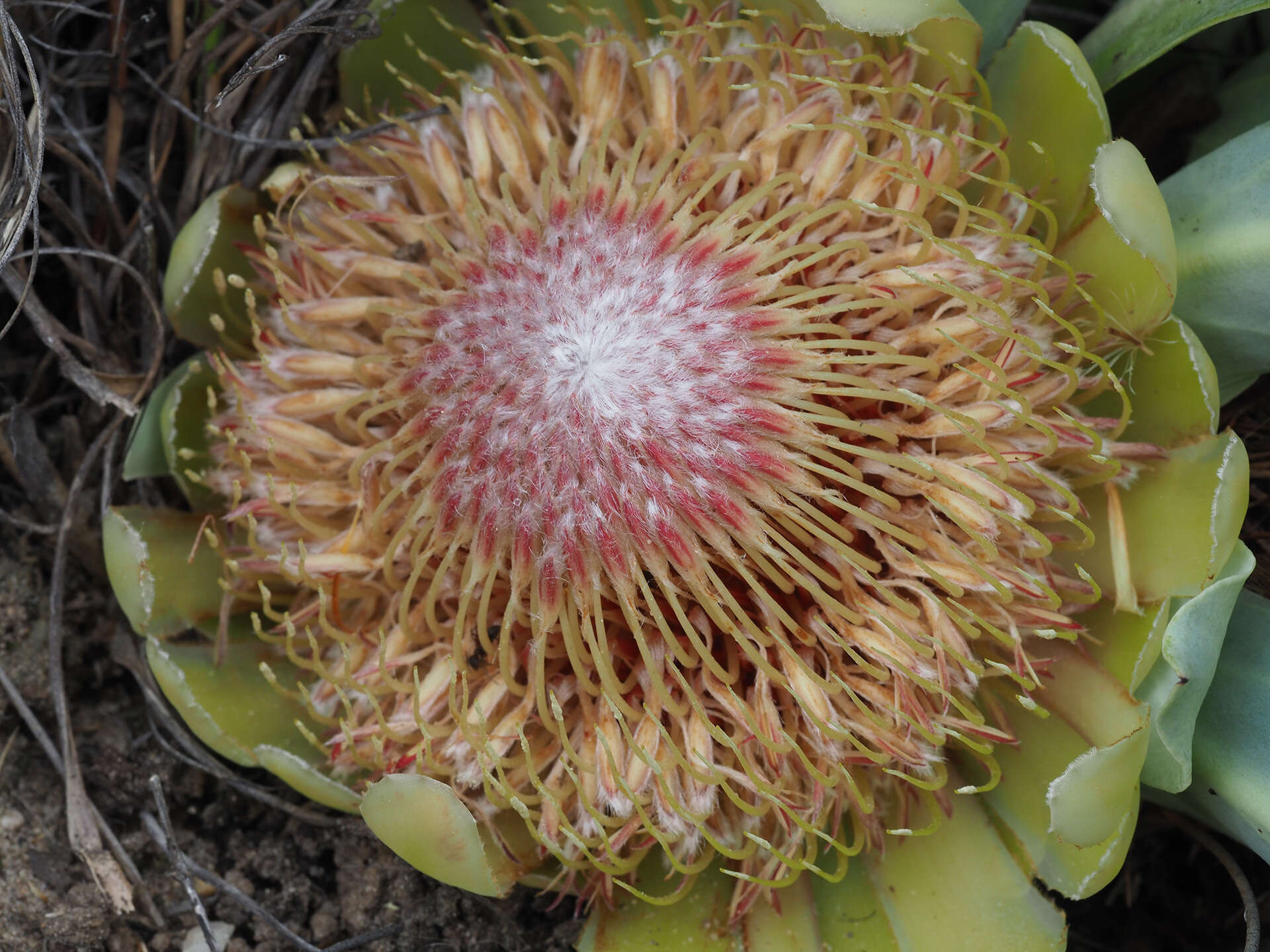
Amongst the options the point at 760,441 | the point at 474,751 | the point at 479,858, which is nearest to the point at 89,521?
the point at 474,751

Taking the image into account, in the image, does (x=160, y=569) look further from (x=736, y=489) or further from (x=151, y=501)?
(x=736, y=489)

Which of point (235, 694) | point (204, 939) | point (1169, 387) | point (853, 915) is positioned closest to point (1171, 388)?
point (1169, 387)

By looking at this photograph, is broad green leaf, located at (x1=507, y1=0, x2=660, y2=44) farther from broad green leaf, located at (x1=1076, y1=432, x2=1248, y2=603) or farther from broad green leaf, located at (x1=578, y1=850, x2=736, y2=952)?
broad green leaf, located at (x1=578, y1=850, x2=736, y2=952)

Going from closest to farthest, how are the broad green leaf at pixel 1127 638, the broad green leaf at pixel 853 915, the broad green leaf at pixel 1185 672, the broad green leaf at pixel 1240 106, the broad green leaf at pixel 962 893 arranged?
the broad green leaf at pixel 1185 672
the broad green leaf at pixel 1127 638
the broad green leaf at pixel 962 893
the broad green leaf at pixel 853 915
the broad green leaf at pixel 1240 106

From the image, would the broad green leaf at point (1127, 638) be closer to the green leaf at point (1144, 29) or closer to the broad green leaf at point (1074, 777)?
the broad green leaf at point (1074, 777)

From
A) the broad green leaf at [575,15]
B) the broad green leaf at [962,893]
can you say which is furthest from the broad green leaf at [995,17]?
the broad green leaf at [962,893]

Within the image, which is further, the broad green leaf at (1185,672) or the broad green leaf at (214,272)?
the broad green leaf at (214,272)

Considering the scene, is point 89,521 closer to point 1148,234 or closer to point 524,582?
point 524,582
